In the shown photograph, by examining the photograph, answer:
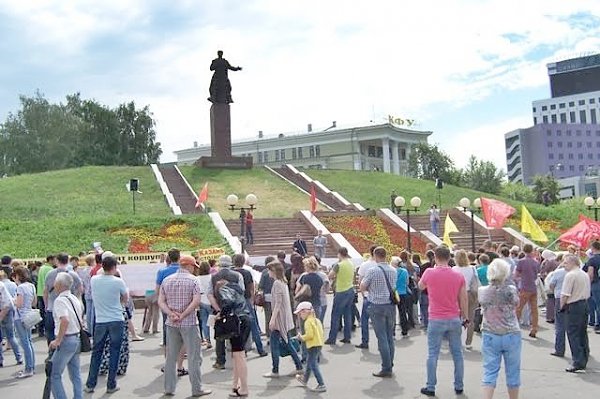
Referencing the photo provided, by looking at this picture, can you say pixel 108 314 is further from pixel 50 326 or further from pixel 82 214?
pixel 82 214

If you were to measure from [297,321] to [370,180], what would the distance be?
37.9 metres

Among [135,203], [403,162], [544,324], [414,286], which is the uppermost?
[403,162]

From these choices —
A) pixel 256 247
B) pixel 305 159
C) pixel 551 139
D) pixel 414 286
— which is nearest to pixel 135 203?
pixel 256 247

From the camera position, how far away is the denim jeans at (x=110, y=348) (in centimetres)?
803

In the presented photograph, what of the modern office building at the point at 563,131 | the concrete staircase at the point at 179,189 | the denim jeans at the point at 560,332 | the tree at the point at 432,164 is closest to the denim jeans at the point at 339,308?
the denim jeans at the point at 560,332

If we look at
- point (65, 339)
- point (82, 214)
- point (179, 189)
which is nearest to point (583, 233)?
point (65, 339)

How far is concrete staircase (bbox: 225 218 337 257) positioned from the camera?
82.2 feet

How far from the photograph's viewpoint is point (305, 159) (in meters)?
95.1

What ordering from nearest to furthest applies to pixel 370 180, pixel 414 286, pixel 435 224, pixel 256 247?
pixel 414 286
pixel 256 247
pixel 435 224
pixel 370 180

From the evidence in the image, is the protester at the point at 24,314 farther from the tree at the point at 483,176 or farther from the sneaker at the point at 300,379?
the tree at the point at 483,176

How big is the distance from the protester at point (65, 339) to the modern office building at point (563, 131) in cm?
12432

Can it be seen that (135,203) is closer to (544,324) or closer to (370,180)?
(370,180)

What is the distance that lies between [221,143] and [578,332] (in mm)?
36875

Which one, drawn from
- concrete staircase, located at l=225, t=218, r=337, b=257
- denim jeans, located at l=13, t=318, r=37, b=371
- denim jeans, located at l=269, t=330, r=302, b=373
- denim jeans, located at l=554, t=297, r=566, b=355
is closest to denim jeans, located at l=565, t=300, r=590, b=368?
denim jeans, located at l=554, t=297, r=566, b=355
